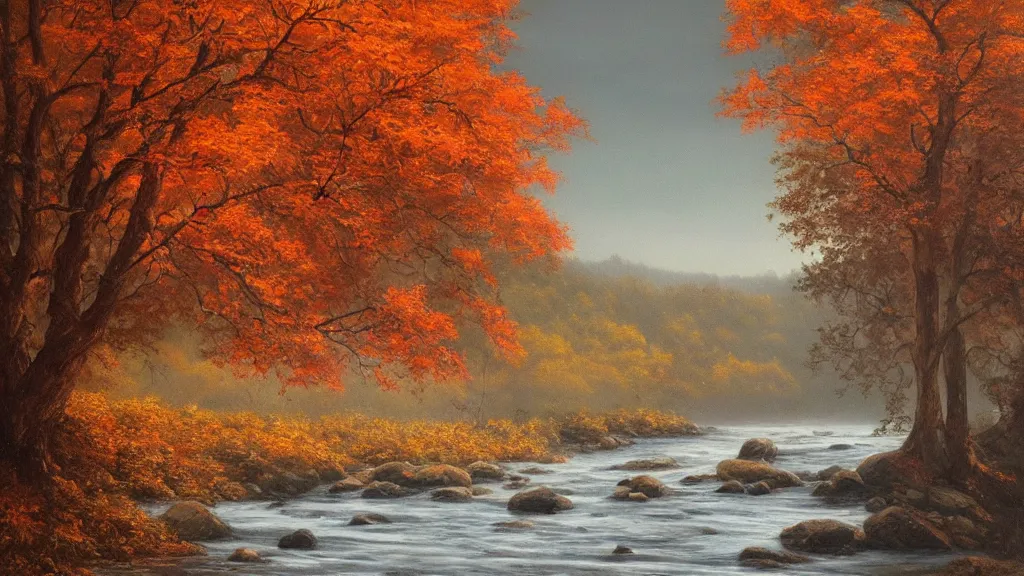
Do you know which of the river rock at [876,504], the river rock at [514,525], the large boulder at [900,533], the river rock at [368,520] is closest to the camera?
the large boulder at [900,533]

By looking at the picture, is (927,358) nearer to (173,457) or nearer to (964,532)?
(964,532)

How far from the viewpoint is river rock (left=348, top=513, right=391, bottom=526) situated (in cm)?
1681

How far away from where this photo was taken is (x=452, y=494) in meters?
20.5

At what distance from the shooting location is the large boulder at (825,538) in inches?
604

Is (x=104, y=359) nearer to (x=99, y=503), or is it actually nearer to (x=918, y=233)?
(x=99, y=503)

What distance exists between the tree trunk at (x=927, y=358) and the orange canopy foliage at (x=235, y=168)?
9733 millimetres

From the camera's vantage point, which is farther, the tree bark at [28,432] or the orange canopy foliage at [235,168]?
the tree bark at [28,432]

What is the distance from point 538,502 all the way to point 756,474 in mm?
7621

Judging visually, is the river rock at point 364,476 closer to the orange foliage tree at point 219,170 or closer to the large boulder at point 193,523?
the orange foliage tree at point 219,170

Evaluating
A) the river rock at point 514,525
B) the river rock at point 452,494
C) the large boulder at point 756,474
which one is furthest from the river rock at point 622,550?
the large boulder at point 756,474

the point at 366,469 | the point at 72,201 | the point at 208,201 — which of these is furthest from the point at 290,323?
the point at 366,469

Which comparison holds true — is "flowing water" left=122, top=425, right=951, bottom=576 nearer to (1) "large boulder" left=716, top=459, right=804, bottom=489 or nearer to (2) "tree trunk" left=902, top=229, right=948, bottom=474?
(1) "large boulder" left=716, top=459, right=804, bottom=489

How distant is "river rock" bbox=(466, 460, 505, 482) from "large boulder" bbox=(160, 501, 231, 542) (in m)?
10.4

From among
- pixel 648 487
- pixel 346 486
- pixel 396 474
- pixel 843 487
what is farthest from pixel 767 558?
pixel 396 474
